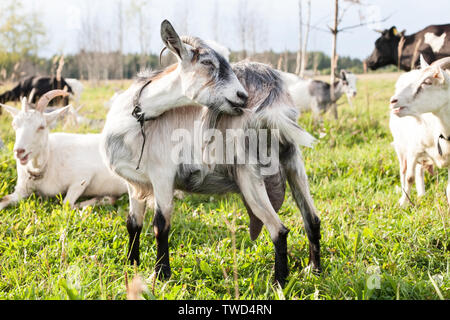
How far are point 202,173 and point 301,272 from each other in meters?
1.01

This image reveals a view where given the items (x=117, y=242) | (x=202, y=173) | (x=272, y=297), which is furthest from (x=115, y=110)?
(x=272, y=297)

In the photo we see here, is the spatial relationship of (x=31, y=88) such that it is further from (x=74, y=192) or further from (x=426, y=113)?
(x=426, y=113)

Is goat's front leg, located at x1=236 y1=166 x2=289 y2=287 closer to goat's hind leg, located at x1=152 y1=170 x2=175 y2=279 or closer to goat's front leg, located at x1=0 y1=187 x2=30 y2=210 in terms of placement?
goat's hind leg, located at x1=152 y1=170 x2=175 y2=279

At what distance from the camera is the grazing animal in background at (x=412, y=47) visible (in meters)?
6.68

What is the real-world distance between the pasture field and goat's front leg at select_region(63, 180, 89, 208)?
0.13m

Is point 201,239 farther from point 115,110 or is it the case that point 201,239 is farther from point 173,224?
point 115,110

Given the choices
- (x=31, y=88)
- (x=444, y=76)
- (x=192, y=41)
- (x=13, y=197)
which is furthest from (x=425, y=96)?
(x=31, y=88)

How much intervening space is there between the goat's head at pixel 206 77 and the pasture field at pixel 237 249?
0.81 meters

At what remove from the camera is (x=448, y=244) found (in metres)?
3.26

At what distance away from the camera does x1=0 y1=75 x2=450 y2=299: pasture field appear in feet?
8.45

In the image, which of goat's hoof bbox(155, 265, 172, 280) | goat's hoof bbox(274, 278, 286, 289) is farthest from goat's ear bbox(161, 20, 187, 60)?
goat's hoof bbox(274, 278, 286, 289)

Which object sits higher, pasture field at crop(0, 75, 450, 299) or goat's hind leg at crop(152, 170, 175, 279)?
goat's hind leg at crop(152, 170, 175, 279)

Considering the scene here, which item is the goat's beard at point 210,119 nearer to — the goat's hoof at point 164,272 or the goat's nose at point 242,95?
the goat's nose at point 242,95

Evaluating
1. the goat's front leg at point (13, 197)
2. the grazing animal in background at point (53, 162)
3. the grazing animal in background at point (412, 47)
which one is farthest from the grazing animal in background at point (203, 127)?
the grazing animal in background at point (412, 47)
